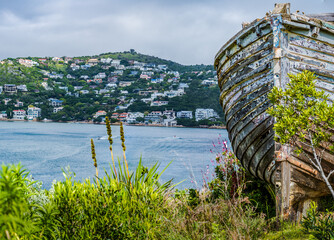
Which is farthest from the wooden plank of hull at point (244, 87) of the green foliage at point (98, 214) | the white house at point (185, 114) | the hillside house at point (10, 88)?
the hillside house at point (10, 88)

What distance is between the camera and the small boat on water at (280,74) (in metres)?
4.34

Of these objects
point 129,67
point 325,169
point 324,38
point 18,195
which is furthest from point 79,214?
point 129,67

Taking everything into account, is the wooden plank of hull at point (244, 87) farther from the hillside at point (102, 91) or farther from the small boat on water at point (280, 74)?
the hillside at point (102, 91)

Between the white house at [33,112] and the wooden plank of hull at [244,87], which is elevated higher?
the white house at [33,112]

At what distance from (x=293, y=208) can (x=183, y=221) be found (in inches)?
62.7

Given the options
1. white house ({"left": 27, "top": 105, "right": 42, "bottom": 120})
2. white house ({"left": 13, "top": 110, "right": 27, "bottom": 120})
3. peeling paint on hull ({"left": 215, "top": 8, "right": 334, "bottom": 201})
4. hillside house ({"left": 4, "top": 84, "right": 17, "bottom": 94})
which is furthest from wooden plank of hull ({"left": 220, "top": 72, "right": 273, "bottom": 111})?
hillside house ({"left": 4, "top": 84, "right": 17, "bottom": 94})

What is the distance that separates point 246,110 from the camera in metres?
4.95

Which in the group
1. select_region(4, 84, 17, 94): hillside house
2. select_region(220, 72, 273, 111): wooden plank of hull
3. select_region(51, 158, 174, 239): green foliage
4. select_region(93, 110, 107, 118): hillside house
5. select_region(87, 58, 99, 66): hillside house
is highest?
select_region(87, 58, 99, 66): hillside house

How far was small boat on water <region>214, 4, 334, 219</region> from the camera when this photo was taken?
434 cm

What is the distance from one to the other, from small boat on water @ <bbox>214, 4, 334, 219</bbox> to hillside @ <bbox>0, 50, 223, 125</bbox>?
65154mm

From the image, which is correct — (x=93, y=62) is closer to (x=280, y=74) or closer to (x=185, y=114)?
(x=185, y=114)

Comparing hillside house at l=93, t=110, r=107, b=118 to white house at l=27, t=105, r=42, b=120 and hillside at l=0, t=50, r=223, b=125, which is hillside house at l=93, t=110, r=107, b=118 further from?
white house at l=27, t=105, r=42, b=120

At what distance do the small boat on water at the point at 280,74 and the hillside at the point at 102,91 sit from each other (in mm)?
65154

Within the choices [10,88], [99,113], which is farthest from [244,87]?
[10,88]
